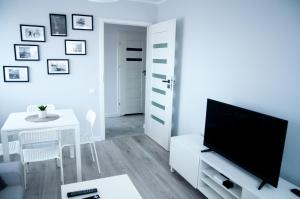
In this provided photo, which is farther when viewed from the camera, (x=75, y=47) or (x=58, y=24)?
(x=75, y=47)

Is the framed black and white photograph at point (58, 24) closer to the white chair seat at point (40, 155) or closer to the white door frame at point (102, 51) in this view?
the white door frame at point (102, 51)

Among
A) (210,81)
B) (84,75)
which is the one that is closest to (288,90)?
(210,81)

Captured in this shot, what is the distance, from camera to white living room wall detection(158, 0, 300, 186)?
6.63ft

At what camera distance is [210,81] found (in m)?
3.02

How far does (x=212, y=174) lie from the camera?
2.40 meters

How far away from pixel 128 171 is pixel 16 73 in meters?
2.27

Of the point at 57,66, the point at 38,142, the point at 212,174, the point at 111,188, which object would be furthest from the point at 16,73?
the point at 212,174

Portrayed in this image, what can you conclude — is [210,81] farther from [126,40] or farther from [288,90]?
[126,40]

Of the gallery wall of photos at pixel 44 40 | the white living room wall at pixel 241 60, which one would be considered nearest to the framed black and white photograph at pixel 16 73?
the gallery wall of photos at pixel 44 40

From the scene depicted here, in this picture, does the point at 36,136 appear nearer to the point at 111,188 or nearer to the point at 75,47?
the point at 111,188

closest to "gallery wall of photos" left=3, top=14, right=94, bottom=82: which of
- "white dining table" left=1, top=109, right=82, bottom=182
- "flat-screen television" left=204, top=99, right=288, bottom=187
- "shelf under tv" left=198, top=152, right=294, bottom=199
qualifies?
"white dining table" left=1, top=109, right=82, bottom=182

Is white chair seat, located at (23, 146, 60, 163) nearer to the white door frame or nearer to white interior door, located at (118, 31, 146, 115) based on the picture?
the white door frame

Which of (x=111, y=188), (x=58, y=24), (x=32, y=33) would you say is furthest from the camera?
(x=58, y=24)

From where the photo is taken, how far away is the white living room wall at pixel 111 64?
17.7 feet
